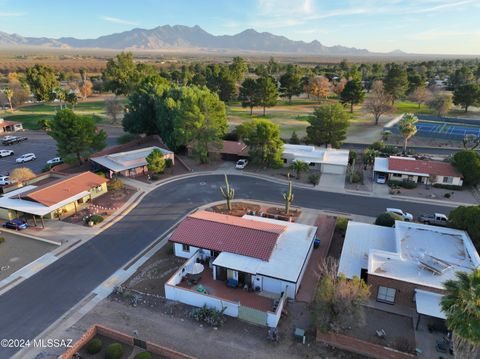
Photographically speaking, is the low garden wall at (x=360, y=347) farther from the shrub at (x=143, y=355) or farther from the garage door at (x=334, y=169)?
the garage door at (x=334, y=169)

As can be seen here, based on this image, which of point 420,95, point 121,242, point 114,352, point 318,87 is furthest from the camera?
point 318,87

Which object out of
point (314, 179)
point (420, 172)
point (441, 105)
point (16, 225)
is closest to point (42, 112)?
point (16, 225)

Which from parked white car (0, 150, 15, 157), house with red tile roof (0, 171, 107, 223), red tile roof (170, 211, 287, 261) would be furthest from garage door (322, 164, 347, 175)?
parked white car (0, 150, 15, 157)

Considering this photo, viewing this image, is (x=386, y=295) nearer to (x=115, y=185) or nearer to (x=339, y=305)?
(x=339, y=305)

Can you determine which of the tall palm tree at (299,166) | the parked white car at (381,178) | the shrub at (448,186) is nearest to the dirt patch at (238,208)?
the tall palm tree at (299,166)

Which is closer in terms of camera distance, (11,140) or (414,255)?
(414,255)

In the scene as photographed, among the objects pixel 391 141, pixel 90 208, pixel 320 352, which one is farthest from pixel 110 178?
pixel 391 141
